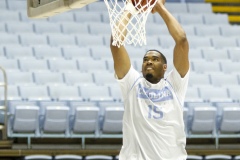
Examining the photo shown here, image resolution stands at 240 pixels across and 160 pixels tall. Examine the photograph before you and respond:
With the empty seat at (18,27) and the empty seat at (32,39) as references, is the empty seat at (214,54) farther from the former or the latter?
the empty seat at (18,27)

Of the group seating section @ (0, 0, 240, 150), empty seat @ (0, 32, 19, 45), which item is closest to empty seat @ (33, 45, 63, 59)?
seating section @ (0, 0, 240, 150)

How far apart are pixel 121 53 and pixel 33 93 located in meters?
5.39

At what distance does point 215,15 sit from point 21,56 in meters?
4.25

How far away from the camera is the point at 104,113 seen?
27.5 feet

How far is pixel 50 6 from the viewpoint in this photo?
169 inches

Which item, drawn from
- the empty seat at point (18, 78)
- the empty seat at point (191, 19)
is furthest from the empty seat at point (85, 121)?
the empty seat at point (191, 19)

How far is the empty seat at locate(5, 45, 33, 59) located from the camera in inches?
381

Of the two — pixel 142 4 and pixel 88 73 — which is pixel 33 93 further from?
pixel 142 4

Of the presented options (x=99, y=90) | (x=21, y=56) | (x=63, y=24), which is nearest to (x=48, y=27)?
(x=63, y=24)

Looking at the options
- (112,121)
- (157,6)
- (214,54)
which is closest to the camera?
(157,6)

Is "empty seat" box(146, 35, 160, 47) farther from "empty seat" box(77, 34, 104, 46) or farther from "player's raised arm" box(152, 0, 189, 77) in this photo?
"player's raised arm" box(152, 0, 189, 77)

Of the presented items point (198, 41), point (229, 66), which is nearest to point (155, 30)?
point (198, 41)

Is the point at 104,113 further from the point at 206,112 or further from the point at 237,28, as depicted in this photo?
the point at 237,28

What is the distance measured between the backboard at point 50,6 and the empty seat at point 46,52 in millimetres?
5129
